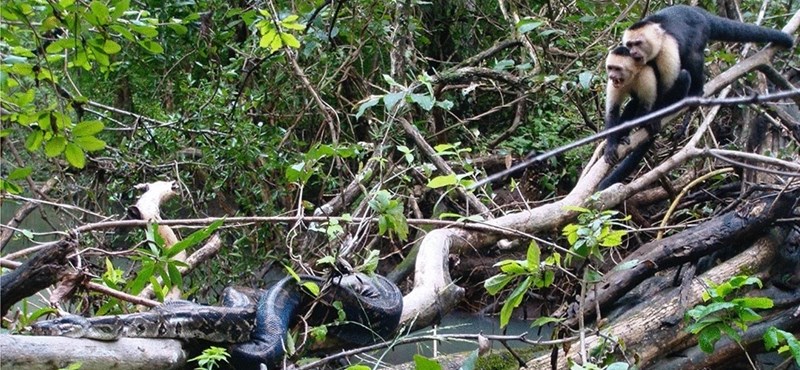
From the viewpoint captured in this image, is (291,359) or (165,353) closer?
(165,353)

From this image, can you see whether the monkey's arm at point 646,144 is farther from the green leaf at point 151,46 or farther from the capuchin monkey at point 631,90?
the green leaf at point 151,46

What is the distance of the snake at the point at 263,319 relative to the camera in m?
2.71

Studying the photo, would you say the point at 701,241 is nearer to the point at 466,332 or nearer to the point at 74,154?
the point at 466,332

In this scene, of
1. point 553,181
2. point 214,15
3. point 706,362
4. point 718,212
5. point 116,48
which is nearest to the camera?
point 116,48

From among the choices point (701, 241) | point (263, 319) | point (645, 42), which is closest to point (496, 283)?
point (263, 319)

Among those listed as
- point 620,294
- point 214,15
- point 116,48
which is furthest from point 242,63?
point 620,294

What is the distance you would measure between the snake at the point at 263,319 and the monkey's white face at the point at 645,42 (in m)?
2.47

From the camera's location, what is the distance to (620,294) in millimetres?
4824

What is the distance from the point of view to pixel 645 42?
193 inches

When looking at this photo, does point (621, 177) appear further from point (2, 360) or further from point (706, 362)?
point (2, 360)

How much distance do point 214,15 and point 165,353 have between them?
3889 mm

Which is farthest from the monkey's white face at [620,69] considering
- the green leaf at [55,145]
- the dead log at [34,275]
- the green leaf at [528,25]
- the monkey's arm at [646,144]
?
the dead log at [34,275]

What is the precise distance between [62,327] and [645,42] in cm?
400

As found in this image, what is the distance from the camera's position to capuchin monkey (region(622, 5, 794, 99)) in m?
4.86
